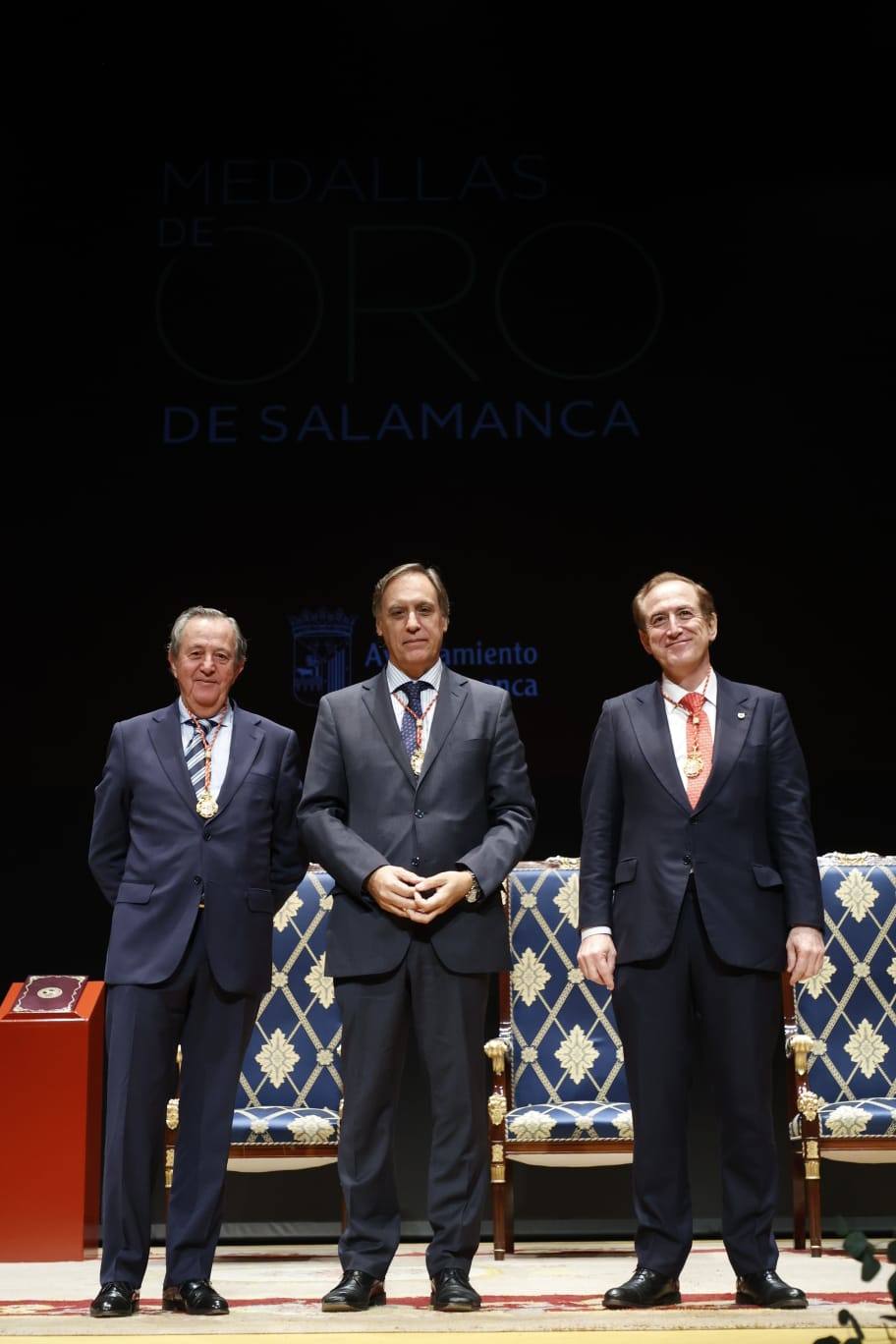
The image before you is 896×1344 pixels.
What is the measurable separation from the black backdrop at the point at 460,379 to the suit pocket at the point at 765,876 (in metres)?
1.96

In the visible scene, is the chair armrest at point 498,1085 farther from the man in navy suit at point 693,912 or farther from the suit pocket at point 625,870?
the suit pocket at point 625,870

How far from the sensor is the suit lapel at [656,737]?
3418mm

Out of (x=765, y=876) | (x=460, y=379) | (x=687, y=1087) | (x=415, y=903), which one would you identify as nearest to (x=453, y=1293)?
(x=687, y=1087)

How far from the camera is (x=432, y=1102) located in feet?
11.0

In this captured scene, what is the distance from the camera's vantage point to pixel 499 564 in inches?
213

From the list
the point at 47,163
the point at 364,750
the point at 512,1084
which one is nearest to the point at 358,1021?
the point at 364,750

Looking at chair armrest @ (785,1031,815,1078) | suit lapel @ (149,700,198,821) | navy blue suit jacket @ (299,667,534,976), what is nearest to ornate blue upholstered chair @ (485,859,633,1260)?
chair armrest @ (785,1031,815,1078)

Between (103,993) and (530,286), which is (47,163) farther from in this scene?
(103,993)

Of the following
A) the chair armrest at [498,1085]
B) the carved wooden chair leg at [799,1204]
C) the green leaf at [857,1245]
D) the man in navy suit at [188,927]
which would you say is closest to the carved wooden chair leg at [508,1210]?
the chair armrest at [498,1085]

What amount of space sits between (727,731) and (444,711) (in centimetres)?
62

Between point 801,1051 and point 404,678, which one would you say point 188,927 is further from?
point 801,1051

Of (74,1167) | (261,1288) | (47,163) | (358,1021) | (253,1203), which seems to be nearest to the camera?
(358,1021)

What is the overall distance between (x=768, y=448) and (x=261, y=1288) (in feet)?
10.2

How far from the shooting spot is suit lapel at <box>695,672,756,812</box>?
3402mm
